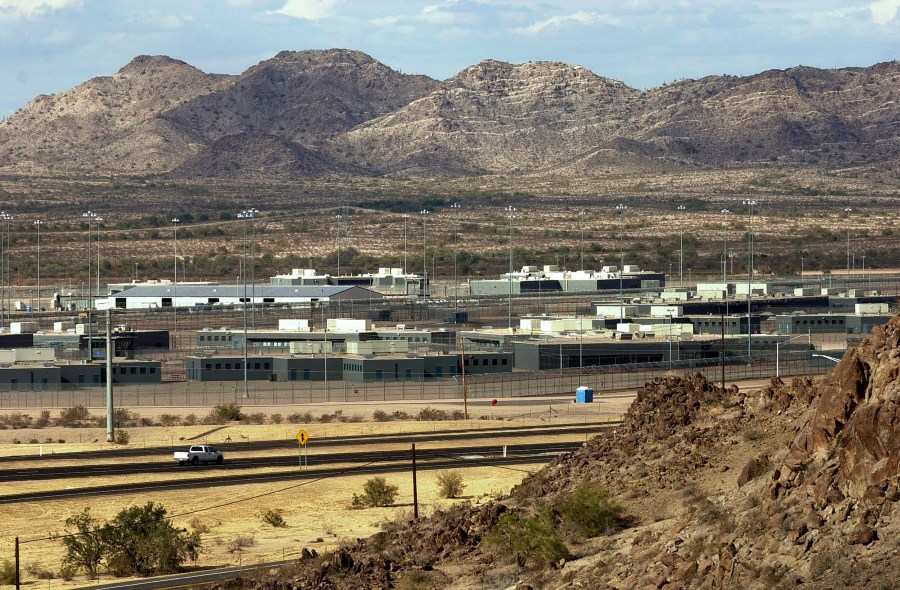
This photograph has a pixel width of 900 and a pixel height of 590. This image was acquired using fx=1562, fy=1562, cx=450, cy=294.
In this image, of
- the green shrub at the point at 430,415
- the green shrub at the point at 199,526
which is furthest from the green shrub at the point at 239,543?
A: the green shrub at the point at 430,415

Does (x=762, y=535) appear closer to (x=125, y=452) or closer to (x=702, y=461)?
(x=702, y=461)

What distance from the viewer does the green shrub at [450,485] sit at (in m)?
53.9

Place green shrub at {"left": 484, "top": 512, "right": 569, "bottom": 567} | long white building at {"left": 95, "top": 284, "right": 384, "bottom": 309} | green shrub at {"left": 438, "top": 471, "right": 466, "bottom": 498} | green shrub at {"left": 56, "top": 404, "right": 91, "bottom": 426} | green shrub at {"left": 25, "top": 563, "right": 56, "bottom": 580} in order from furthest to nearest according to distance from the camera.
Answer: long white building at {"left": 95, "top": 284, "right": 384, "bottom": 309}
green shrub at {"left": 56, "top": 404, "right": 91, "bottom": 426}
green shrub at {"left": 438, "top": 471, "right": 466, "bottom": 498}
green shrub at {"left": 25, "top": 563, "right": 56, "bottom": 580}
green shrub at {"left": 484, "top": 512, "right": 569, "bottom": 567}

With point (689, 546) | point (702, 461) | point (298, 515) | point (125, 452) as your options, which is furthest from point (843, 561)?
point (125, 452)

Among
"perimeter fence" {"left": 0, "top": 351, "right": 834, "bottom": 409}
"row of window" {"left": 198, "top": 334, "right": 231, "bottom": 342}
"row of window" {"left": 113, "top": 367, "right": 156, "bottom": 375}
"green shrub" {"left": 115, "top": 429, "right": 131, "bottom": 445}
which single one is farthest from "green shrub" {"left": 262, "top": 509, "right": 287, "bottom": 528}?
"row of window" {"left": 198, "top": 334, "right": 231, "bottom": 342}

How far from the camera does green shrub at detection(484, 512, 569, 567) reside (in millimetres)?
31891

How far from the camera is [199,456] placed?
63.5 m

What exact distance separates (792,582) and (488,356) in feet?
263

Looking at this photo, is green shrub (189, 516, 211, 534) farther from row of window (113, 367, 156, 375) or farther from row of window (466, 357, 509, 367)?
row of window (466, 357, 509, 367)

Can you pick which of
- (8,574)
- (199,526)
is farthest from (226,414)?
(8,574)

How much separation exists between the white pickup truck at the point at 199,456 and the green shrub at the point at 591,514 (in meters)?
31.3

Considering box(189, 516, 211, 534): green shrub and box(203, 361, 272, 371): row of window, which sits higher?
box(203, 361, 272, 371): row of window

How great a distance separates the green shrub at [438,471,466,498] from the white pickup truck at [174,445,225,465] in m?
12.3

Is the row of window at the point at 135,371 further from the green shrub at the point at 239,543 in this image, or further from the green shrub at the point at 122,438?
the green shrub at the point at 239,543
